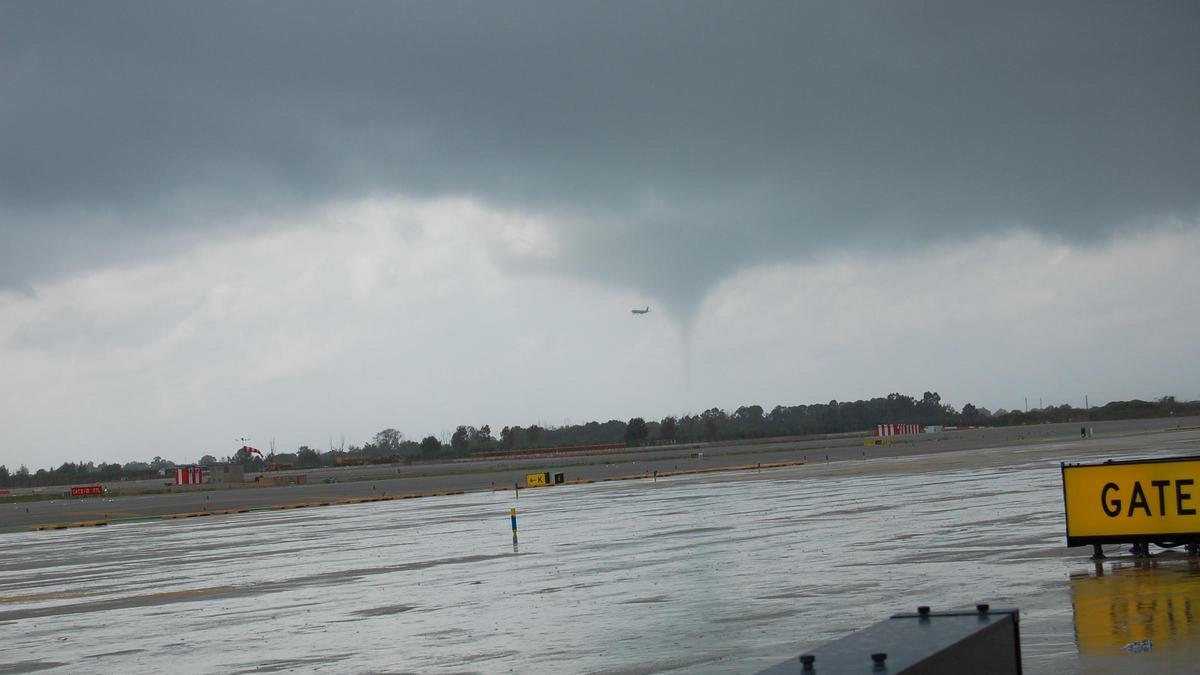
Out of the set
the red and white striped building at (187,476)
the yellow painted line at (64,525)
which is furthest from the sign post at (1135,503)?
the red and white striped building at (187,476)

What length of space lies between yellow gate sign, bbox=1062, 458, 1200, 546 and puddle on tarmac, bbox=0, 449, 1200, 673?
0.52 meters

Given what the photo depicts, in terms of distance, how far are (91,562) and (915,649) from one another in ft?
125

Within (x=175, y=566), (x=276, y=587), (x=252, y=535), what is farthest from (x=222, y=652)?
(x=252, y=535)

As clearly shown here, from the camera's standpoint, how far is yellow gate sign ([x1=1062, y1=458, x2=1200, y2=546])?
22.3 m

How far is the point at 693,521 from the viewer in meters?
40.6

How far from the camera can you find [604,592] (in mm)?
23297

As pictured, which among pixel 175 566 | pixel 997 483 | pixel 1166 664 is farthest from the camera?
pixel 997 483

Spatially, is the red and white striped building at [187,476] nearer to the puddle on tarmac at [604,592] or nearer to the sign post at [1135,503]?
the puddle on tarmac at [604,592]

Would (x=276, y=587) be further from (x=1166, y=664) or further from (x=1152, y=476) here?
(x=1166, y=664)

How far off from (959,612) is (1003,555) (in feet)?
53.7

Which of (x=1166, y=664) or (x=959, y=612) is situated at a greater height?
(x=959, y=612)

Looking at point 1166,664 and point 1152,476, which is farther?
point 1152,476

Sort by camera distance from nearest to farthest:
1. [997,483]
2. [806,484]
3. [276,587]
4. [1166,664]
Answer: [1166,664] → [276,587] → [997,483] → [806,484]

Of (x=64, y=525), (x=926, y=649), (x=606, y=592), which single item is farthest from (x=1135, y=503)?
(x=64, y=525)
